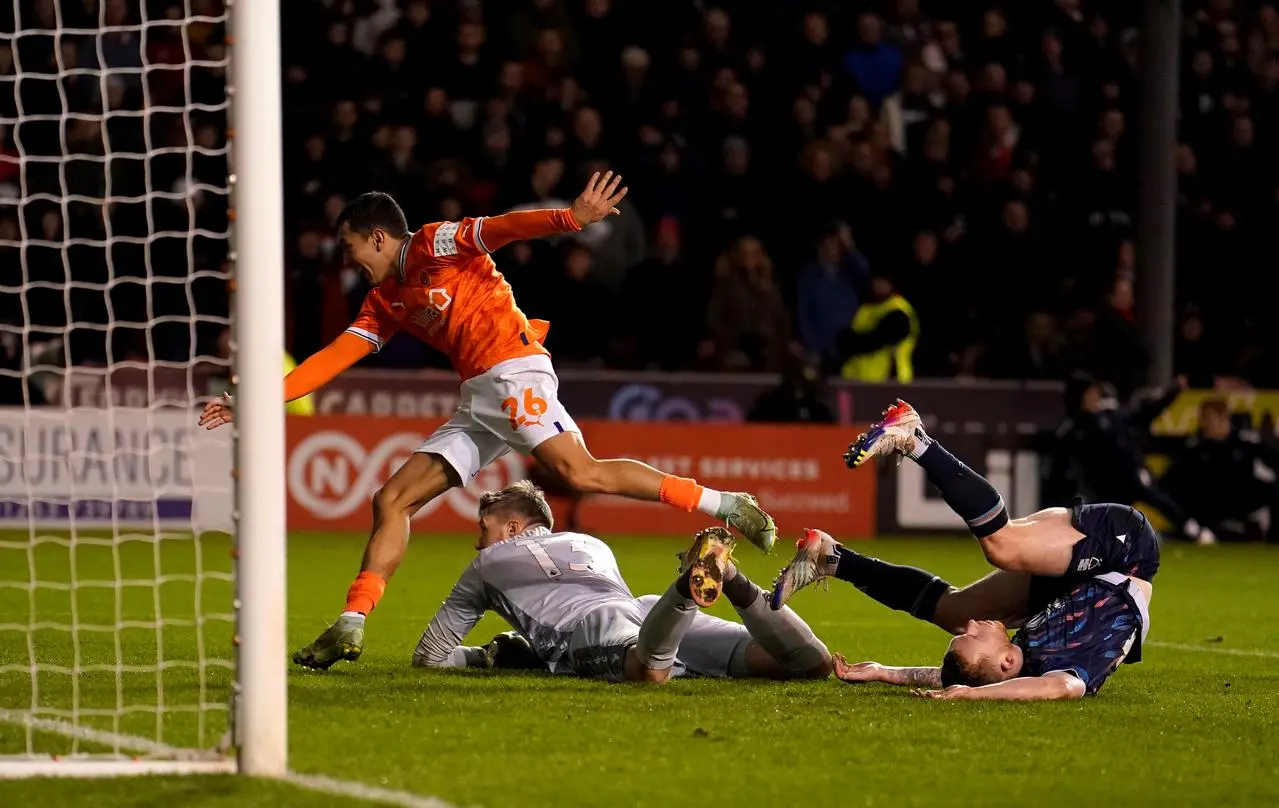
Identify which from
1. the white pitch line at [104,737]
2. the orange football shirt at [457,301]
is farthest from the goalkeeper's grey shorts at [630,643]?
the white pitch line at [104,737]

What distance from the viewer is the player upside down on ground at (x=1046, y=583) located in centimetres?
673

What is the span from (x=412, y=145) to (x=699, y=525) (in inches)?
165

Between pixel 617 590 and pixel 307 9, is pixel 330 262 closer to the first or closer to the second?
pixel 307 9

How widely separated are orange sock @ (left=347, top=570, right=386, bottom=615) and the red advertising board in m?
7.91

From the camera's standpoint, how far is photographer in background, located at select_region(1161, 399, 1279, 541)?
16.5 m

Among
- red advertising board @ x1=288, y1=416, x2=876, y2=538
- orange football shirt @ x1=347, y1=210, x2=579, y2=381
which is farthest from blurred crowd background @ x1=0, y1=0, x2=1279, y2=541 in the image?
orange football shirt @ x1=347, y1=210, x2=579, y2=381

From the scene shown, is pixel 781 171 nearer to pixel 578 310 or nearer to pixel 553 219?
pixel 578 310

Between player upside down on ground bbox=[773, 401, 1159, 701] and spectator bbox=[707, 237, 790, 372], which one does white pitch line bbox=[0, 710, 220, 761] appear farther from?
spectator bbox=[707, 237, 790, 372]

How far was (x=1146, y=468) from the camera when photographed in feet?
53.3

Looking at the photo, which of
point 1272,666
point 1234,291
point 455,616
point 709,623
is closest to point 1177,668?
point 1272,666

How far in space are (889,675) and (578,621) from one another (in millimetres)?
1201

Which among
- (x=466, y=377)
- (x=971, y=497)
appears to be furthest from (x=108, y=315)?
(x=971, y=497)

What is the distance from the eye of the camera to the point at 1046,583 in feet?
23.2

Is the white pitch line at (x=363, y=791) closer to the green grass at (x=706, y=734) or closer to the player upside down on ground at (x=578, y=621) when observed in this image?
the green grass at (x=706, y=734)
